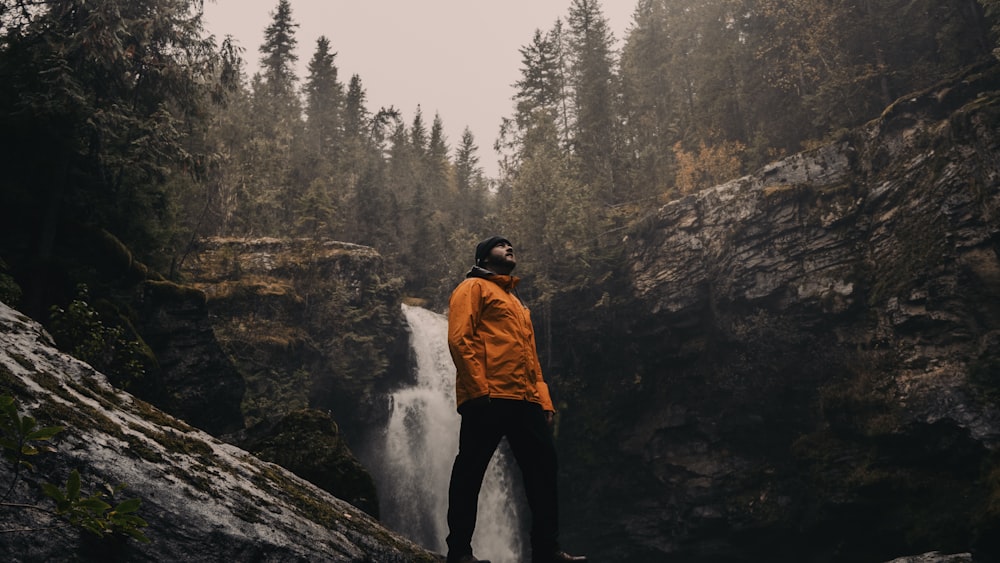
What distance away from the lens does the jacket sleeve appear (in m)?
4.06

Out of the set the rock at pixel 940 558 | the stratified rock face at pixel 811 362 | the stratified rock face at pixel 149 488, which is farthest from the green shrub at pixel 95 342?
the stratified rock face at pixel 811 362

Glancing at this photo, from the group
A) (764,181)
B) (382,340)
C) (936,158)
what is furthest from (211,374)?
(936,158)

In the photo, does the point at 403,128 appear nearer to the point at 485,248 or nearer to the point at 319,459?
Result: the point at 319,459

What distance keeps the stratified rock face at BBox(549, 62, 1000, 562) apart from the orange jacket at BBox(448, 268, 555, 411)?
1482 cm

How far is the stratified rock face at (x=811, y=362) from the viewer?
15.3 m

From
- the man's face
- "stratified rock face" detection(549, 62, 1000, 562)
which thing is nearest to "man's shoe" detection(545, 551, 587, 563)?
the man's face

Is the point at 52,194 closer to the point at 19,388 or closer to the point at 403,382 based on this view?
the point at 19,388

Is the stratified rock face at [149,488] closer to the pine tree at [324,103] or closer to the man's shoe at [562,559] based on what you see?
the man's shoe at [562,559]

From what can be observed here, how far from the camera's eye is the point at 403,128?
53.4 meters

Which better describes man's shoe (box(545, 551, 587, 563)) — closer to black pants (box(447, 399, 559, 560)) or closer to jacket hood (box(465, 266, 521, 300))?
black pants (box(447, 399, 559, 560))

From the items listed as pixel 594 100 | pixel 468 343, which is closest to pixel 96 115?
pixel 468 343

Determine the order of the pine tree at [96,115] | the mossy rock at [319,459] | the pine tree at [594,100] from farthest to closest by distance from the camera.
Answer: the pine tree at [594,100] < the pine tree at [96,115] < the mossy rock at [319,459]

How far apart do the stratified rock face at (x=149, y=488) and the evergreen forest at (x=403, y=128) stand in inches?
361

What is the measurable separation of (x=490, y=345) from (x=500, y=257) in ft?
2.93
